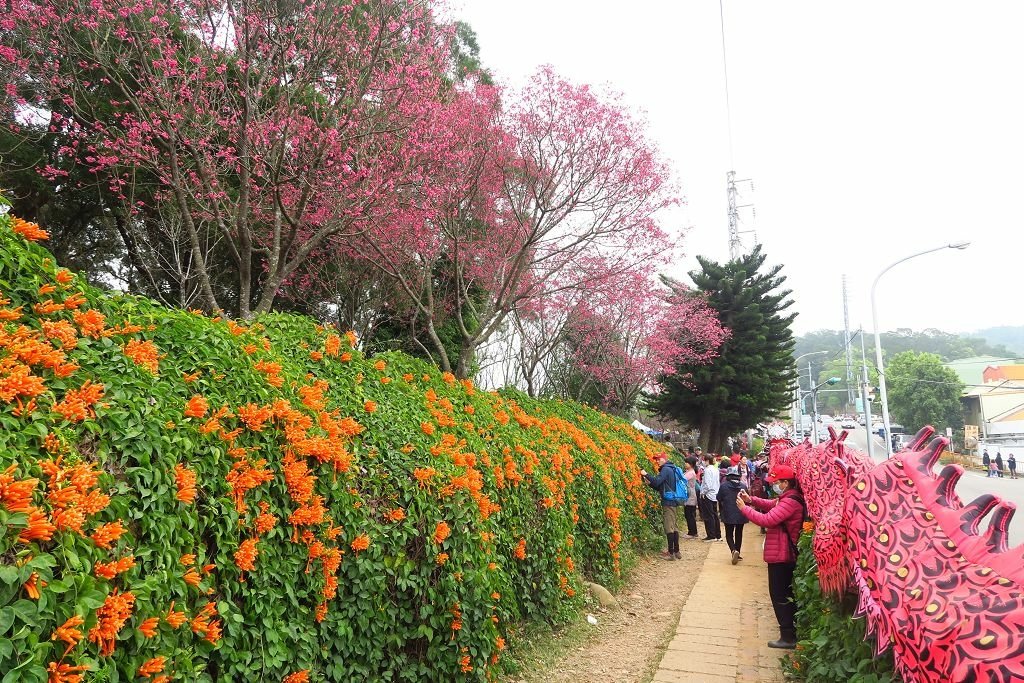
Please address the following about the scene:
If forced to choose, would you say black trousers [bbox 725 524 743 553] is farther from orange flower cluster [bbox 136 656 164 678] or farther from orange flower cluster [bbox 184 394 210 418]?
orange flower cluster [bbox 136 656 164 678]

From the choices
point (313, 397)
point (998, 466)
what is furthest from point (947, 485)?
point (998, 466)

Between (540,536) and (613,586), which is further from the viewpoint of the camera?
(613,586)

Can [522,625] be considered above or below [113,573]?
below

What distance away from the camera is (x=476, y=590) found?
13.1 ft

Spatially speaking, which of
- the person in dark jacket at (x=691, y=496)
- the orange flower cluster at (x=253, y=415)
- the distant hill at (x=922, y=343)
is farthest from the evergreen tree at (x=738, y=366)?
the distant hill at (x=922, y=343)

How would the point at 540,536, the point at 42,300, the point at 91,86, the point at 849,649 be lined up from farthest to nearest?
1. the point at 91,86
2. the point at 540,536
3. the point at 849,649
4. the point at 42,300

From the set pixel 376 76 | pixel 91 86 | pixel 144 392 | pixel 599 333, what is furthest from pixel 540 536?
pixel 599 333

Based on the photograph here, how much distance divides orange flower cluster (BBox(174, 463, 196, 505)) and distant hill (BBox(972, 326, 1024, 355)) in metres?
112

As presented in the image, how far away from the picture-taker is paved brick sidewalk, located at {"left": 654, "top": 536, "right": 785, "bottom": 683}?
199 inches

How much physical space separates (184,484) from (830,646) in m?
3.82

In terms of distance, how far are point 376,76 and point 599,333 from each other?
10.9 m

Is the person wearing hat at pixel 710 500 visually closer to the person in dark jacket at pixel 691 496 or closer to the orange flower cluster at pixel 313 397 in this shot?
the person in dark jacket at pixel 691 496

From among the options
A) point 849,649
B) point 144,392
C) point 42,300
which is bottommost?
point 849,649

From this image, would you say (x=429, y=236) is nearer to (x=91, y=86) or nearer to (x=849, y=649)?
(x=91, y=86)
